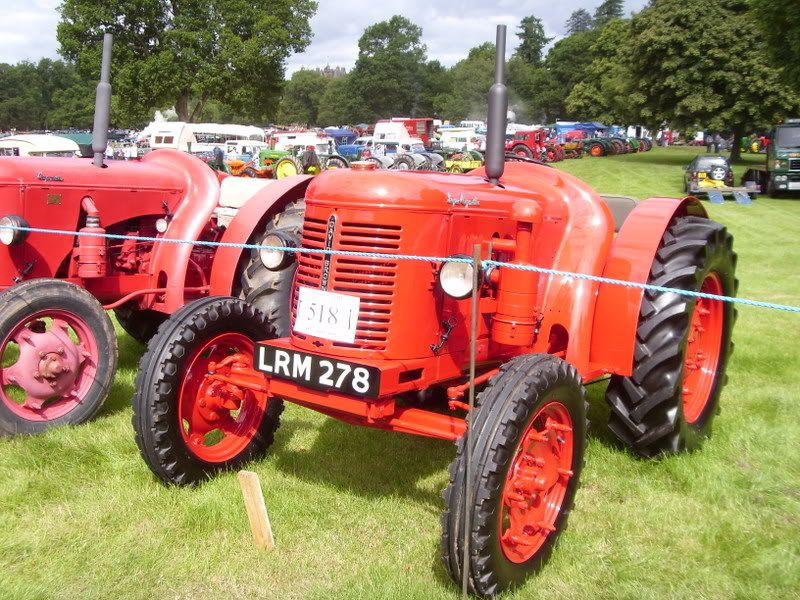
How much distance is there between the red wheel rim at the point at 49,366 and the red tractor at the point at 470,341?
97cm

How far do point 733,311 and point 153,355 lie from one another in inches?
130

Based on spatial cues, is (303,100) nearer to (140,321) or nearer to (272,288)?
(140,321)

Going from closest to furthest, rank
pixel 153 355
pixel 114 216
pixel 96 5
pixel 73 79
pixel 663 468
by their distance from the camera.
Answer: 1. pixel 153 355
2. pixel 663 468
3. pixel 114 216
4. pixel 96 5
5. pixel 73 79

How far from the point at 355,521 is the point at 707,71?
1282 inches

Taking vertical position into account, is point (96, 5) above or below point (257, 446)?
above

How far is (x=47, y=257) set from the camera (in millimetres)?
4969

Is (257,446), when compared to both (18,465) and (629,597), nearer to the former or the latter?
(18,465)

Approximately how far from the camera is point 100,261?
507 cm

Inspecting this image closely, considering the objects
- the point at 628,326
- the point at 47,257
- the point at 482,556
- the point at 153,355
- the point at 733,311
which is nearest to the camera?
the point at 482,556

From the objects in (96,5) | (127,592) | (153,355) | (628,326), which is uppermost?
(96,5)

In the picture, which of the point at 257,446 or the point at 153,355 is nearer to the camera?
the point at 153,355

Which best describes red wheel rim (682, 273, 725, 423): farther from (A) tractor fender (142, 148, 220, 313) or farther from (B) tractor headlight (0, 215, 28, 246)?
(B) tractor headlight (0, 215, 28, 246)

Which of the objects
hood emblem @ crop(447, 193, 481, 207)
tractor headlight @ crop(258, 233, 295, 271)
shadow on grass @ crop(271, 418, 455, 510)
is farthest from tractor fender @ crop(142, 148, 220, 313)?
hood emblem @ crop(447, 193, 481, 207)

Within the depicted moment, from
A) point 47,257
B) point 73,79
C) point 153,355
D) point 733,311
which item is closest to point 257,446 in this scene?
point 153,355
